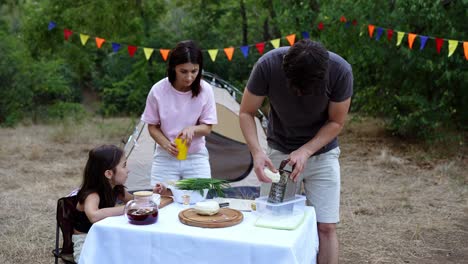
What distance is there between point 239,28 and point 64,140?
6.69 meters

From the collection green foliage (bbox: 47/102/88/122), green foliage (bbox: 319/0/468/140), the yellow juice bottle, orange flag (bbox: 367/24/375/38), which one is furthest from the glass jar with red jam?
green foliage (bbox: 47/102/88/122)

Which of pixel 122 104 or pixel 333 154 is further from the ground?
pixel 333 154

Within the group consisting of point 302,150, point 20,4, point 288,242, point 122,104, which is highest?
point 20,4

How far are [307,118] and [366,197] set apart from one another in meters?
3.11

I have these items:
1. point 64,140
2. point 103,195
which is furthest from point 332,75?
point 64,140

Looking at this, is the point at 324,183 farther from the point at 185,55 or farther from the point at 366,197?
the point at 366,197

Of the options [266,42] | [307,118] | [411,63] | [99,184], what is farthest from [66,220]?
[411,63]

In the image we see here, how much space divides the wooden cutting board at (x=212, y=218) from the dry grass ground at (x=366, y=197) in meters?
1.84

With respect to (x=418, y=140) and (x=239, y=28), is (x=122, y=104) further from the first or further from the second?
(x=418, y=140)

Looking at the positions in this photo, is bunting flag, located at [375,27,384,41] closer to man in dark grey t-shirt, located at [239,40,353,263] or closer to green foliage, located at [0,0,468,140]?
green foliage, located at [0,0,468,140]

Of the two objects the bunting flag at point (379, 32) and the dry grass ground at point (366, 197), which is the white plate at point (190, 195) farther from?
the bunting flag at point (379, 32)

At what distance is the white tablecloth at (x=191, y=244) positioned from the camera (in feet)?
6.15

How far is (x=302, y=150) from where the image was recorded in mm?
2377

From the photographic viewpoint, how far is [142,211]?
6.79 feet
